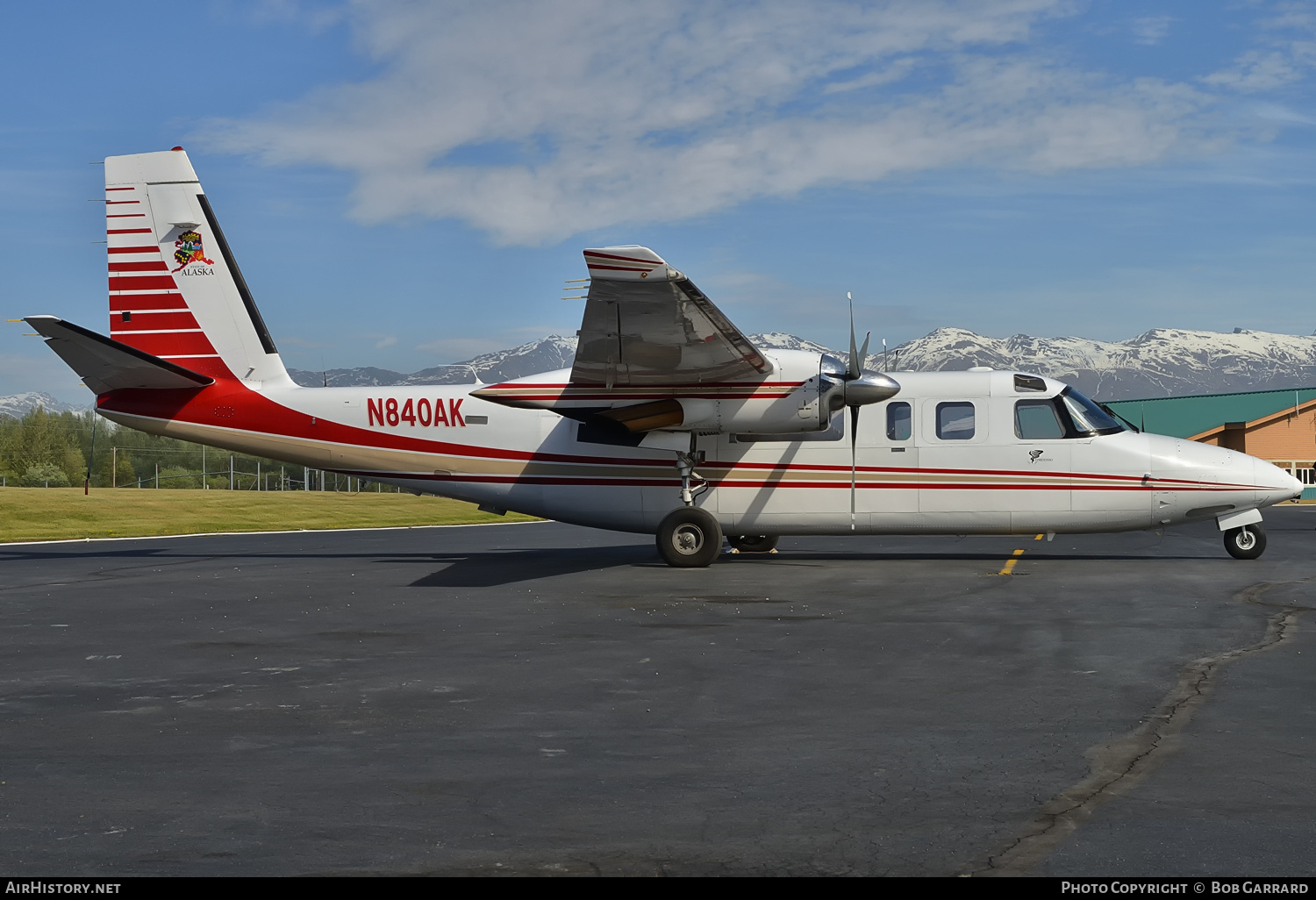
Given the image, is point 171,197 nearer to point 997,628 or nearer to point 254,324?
point 254,324

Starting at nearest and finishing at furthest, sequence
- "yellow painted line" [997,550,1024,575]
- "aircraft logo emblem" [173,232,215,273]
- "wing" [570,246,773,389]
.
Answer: "wing" [570,246,773,389] → "yellow painted line" [997,550,1024,575] → "aircraft logo emblem" [173,232,215,273]

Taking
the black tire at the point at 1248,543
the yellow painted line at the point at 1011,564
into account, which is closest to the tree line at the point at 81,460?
the yellow painted line at the point at 1011,564

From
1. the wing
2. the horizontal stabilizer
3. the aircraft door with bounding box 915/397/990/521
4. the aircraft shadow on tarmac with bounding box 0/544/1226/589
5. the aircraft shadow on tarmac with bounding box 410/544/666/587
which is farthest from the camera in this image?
Result: the aircraft door with bounding box 915/397/990/521

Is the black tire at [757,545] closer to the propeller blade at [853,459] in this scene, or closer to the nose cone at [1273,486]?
the propeller blade at [853,459]

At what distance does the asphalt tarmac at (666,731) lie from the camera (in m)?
4.79

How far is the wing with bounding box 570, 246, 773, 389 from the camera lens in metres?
14.1

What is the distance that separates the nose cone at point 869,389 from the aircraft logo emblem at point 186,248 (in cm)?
1257

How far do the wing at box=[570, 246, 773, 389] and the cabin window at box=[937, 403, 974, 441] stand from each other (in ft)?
11.0

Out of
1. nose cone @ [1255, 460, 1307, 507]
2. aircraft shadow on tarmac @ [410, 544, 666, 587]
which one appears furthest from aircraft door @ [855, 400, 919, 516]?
nose cone @ [1255, 460, 1307, 507]

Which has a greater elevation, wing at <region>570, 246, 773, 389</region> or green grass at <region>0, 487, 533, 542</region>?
wing at <region>570, 246, 773, 389</region>

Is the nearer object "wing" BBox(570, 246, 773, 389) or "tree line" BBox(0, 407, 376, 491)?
"wing" BBox(570, 246, 773, 389)

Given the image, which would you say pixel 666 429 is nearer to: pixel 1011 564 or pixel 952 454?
pixel 952 454

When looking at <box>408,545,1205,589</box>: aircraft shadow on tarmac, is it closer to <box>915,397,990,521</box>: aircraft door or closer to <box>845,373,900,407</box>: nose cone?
<box>915,397,990,521</box>: aircraft door

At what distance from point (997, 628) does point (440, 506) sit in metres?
40.9
